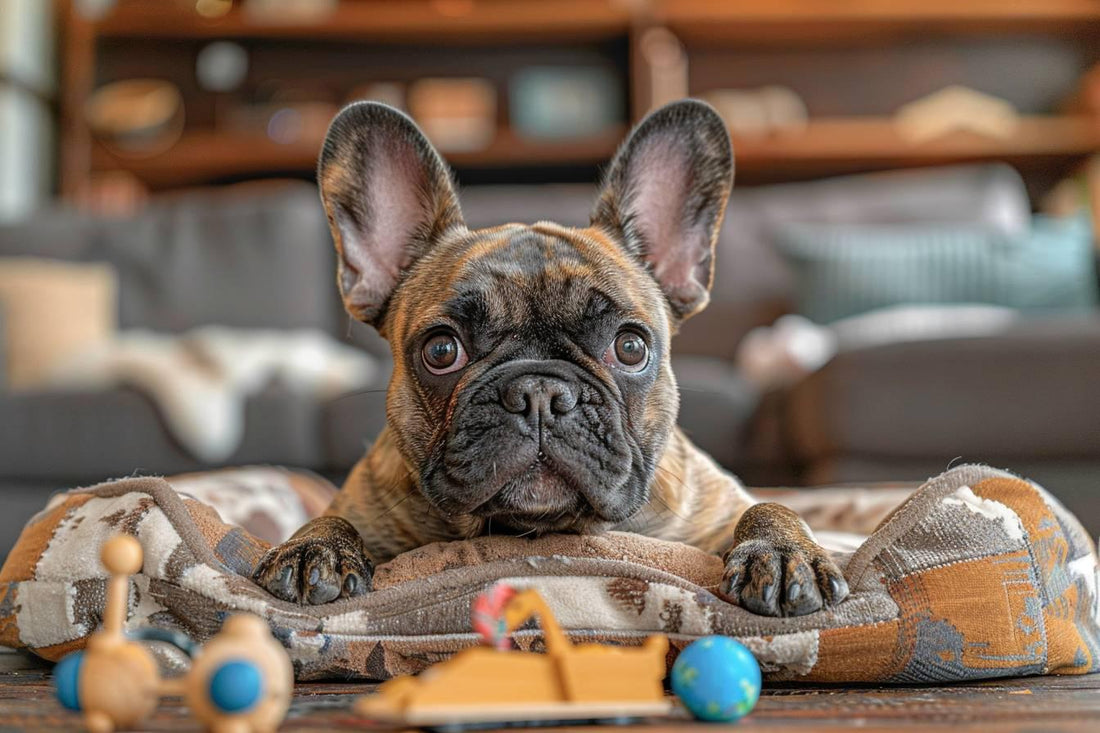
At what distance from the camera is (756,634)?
112 cm

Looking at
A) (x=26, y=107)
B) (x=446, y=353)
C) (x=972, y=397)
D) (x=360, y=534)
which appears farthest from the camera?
(x=26, y=107)

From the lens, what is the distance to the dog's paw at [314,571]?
1.21 meters

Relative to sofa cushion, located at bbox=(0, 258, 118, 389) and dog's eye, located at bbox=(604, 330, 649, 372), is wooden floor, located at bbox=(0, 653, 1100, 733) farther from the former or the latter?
sofa cushion, located at bbox=(0, 258, 118, 389)

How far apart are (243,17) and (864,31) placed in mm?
3251

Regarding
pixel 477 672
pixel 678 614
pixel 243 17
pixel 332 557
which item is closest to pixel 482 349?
pixel 332 557

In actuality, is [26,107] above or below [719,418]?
above

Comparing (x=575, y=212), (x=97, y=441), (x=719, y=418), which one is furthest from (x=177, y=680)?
(x=575, y=212)

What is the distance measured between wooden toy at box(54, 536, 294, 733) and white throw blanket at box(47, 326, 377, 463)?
245 cm

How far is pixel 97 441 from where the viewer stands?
3.23 m

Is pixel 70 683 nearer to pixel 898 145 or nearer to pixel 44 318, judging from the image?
pixel 44 318

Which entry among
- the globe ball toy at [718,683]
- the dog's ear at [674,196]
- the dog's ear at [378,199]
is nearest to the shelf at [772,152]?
the dog's ear at [674,196]

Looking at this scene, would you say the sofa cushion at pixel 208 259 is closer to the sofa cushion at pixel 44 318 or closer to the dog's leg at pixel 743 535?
the sofa cushion at pixel 44 318

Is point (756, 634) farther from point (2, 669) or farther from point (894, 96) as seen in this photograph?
point (894, 96)

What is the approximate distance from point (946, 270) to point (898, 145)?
5.57ft
